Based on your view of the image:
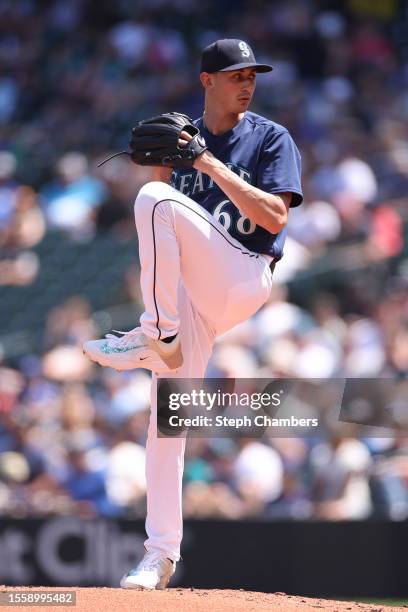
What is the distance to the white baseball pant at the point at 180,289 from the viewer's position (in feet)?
14.1

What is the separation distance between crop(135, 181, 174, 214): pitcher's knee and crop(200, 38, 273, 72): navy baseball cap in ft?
1.80

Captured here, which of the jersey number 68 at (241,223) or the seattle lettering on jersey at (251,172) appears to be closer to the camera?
the seattle lettering on jersey at (251,172)

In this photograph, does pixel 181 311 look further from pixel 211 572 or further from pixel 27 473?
pixel 27 473

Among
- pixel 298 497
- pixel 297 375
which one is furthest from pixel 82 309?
pixel 298 497

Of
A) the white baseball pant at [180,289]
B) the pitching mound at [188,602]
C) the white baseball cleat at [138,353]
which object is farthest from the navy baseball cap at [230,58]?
the pitching mound at [188,602]

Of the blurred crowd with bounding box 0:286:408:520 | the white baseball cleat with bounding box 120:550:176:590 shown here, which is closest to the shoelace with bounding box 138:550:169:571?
the white baseball cleat with bounding box 120:550:176:590

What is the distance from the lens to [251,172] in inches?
181

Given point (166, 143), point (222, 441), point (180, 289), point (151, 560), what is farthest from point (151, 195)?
point (222, 441)

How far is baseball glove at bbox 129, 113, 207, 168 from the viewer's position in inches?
171

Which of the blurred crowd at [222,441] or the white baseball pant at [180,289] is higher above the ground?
the white baseball pant at [180,289]

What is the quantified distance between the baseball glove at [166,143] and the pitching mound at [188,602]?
1.55m

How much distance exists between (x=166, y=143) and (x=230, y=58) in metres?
0.47

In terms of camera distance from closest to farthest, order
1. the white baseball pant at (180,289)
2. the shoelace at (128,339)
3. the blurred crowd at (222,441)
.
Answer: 1. the white baseball pant at (180,289)
2. the shoelace at (128,339)
3. the blurred crowd at (222,441)

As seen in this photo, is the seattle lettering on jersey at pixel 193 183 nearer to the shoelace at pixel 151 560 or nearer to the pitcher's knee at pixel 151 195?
the pitcher's knee at pixel 151 195
